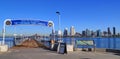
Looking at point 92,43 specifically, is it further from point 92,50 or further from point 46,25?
point 46,25

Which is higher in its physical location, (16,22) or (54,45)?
(16,22)

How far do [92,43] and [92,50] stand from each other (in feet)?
3.78

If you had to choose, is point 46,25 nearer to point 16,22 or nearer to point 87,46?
point 16,22

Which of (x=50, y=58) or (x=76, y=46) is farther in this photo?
(x=76, y=46)

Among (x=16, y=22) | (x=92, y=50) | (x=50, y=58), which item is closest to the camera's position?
(x=50, y=58)

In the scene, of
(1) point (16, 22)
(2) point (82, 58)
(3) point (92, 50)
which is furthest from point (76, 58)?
(1) point (16, 22)

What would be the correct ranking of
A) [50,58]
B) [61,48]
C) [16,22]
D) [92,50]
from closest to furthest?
[50,58] < [61,48] < [92,50] < [16,22]

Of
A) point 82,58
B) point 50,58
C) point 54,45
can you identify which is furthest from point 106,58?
point 54,45

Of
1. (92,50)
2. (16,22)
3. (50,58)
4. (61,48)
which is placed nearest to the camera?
(50,58)

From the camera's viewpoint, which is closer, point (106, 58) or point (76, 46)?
point (106, 58)

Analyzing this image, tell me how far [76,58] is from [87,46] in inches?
443

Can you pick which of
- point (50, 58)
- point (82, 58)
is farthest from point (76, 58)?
point (50, 58)

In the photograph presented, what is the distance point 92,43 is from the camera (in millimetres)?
31984

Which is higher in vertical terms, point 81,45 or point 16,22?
point 16,22
